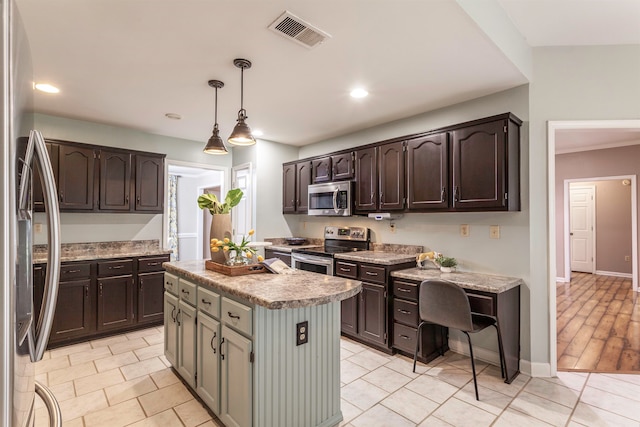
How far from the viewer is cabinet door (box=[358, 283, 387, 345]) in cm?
322

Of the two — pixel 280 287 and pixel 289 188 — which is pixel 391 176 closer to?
pixel 289 188

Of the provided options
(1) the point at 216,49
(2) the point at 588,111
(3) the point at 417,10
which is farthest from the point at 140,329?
(2) the point at 588,111

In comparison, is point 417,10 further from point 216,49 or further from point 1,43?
point 1,43

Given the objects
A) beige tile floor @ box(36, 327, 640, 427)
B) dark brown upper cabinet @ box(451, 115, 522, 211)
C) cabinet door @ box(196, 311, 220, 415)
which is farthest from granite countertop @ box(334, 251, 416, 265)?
cabinet door @ box(196, 311, 220, 415)

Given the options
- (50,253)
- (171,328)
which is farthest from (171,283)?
(50,253)

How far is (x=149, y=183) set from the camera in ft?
14.0

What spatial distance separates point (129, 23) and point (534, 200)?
3.33m

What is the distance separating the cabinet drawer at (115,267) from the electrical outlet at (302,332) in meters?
2.87

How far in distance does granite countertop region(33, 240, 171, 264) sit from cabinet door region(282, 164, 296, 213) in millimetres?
1803

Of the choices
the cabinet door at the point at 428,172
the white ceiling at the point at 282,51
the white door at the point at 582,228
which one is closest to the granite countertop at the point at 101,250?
the white ceiling at the point at 282,51

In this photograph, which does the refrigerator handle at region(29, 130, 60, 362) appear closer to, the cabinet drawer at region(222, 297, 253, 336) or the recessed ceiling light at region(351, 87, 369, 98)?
the cabinet drawer at region(222, 297, 253, 336)

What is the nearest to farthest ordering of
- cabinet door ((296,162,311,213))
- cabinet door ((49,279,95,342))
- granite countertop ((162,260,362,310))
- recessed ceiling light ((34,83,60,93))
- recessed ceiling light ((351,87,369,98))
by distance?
1. granite countertop ((162,260,362,310))
2. recessed ceiling light ((34,83,60,93))
3. recessed ceiling light ((351,87,369,98))
4. cabinet door ((49,279,95,342))
5. cabinet door ((296,162,311,213))

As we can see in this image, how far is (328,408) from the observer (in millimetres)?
2062

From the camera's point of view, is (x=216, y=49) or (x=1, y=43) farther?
(x=216, y=49)
